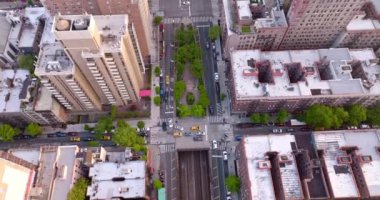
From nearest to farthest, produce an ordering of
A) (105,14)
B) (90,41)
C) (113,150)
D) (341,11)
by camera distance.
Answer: (90,41), (105,14), (341,11), (113,150)

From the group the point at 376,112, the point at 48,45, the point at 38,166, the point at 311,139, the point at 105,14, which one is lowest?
the point at 38,166

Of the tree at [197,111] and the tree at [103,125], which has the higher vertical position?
the tree at [197,111]

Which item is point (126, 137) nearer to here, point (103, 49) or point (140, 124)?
point (140, 124)

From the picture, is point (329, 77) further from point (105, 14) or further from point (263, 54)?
point (105, 14)

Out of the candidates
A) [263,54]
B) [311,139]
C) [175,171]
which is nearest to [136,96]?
[175,171]

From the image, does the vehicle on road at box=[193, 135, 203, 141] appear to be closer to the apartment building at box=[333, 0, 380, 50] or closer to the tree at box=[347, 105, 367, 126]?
the tree at box=[347, 105, 367, 126]

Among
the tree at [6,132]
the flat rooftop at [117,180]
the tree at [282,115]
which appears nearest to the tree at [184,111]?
the flat rooftop at [117,180]

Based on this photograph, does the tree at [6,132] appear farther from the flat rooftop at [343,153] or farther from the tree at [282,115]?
the flat rooftop at [343,153]
